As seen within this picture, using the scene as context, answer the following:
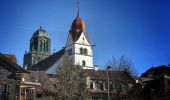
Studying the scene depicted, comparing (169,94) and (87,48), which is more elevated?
(87,48)

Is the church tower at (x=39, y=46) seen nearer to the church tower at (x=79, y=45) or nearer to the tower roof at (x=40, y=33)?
the tower roof at (x=40, y=33)

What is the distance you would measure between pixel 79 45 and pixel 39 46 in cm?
2288

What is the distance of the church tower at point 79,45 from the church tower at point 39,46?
17.7 meters

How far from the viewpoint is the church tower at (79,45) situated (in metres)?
93.6

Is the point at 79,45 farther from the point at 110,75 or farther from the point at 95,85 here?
the point at 95,85

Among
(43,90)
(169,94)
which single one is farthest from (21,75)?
(169,94)

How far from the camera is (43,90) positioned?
179 ft

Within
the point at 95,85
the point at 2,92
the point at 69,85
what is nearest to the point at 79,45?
the point at 95,85

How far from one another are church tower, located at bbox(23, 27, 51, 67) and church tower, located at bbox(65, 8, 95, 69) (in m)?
17.7

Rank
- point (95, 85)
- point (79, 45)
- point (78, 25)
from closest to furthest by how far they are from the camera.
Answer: point (95, 85) → point (79, 45) → point (78, 25)

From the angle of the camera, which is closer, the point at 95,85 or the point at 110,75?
the point at 95,85

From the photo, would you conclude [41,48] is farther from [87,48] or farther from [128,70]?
[128,70]

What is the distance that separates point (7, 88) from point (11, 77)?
4.43ft

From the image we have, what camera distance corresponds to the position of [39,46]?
114 meters
